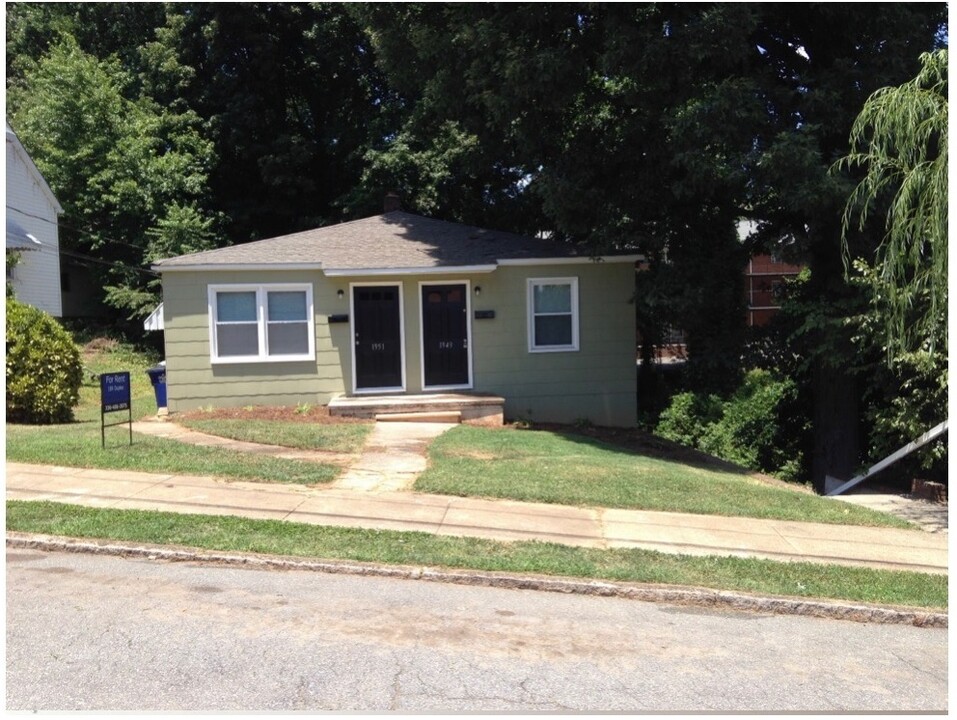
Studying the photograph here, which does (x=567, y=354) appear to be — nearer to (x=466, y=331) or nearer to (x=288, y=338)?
(x=466, y=331)

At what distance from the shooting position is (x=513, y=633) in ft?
17.8

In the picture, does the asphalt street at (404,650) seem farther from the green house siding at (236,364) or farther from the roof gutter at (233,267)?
the roof gutter at (233,267)

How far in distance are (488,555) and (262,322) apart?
982 cm

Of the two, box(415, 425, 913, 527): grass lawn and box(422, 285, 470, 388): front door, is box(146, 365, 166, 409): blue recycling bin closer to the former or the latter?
box(422, 285, 470, 388): front door

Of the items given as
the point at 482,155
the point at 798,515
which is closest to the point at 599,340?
the point at 482,155

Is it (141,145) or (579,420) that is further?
(141,145)

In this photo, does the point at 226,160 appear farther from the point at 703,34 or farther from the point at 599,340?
the point at 703,34

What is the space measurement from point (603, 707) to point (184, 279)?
13017mm

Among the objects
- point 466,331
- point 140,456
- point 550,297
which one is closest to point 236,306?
point 466,331

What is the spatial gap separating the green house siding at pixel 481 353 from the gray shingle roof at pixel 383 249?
0.28m

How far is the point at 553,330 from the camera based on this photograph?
16.7m

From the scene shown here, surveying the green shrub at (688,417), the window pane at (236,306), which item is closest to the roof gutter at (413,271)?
the window pane at (236,306)

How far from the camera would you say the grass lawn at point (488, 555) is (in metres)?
6.63

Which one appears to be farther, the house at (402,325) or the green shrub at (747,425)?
the green shrub at (747,425)
